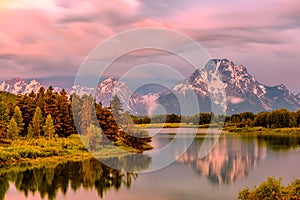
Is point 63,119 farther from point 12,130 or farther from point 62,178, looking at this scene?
point 62,178

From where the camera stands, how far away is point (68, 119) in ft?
270

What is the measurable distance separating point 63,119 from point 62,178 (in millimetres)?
36450

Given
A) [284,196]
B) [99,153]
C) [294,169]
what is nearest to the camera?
[284,196]

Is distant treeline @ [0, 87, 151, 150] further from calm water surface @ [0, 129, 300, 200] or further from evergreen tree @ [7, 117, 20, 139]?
calm water surface @ [0, 129, 300, 200]

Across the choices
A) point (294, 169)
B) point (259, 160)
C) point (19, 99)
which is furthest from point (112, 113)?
point (294, 169)

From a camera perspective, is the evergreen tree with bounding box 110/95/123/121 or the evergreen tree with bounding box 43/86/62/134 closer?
the evergreen tree with bounding box 110/95/123/121

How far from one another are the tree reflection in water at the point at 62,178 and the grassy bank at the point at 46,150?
4990mm

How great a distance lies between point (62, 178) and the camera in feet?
152

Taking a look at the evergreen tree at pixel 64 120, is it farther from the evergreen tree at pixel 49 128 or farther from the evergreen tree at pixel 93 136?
the evergreen tree at pixel 93 136

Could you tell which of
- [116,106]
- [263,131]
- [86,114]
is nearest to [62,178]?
[86,114]

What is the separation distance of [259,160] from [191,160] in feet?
33.8

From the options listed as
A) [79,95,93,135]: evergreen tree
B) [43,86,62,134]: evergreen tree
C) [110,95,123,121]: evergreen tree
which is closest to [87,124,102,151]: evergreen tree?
[79,95,93,135]: evergreen tree

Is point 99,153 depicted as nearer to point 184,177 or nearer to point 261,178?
point 184,177

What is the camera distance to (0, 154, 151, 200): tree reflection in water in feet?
136
